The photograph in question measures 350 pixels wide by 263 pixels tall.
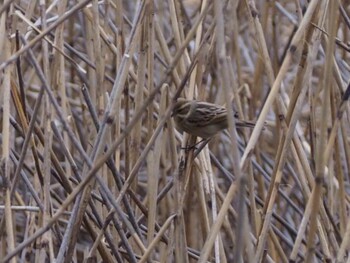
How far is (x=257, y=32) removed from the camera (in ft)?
6.15

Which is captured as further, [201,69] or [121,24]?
[121,24]

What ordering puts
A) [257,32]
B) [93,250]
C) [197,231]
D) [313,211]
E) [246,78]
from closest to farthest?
[313,211], [93,250], [257,32], [197,231], [246,78]

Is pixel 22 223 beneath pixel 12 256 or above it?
beneath

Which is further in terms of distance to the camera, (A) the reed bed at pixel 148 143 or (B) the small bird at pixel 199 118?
(B) the small bird at pixel 199 118

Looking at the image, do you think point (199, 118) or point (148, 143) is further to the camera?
point (199, 118)

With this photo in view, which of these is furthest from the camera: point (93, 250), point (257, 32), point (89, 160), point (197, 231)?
point (197, 231)

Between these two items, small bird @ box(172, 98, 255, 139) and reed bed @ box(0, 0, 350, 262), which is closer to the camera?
reed bed @ box(0, 0, 350, 262)

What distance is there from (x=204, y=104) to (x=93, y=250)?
48 cm

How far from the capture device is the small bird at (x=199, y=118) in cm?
185

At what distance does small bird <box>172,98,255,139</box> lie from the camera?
185 cm

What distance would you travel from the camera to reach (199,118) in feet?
6.15

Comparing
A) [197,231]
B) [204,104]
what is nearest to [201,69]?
[204,104]

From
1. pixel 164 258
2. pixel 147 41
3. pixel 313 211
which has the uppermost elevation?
→ pixel 147 41

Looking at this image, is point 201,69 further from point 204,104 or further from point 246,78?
point 246,78
